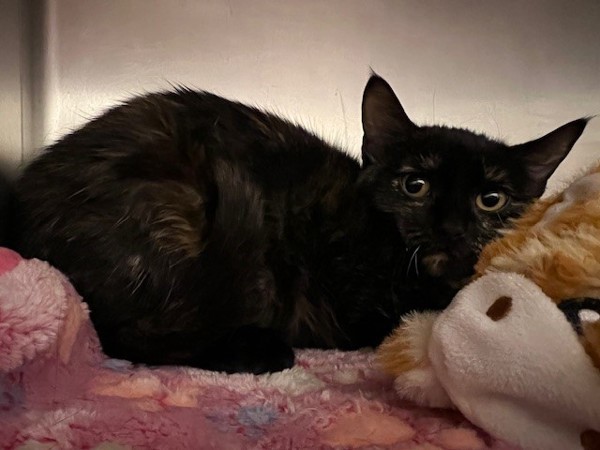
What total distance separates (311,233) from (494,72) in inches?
28.8

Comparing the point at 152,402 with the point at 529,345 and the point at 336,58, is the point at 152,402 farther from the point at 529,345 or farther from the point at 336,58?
the point at 336,58

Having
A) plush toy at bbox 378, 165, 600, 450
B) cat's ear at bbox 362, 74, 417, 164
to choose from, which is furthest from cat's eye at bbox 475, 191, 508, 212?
plush toy at bbox 378, 165, 600, 450

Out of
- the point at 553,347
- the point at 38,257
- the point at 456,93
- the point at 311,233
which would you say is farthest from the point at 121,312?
the point at 456,93

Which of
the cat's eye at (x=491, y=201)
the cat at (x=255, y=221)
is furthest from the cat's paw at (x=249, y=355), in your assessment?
the cat's eye at (x=491, y=201)

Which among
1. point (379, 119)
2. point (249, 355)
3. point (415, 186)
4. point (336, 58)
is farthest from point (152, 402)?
point (336, 58)

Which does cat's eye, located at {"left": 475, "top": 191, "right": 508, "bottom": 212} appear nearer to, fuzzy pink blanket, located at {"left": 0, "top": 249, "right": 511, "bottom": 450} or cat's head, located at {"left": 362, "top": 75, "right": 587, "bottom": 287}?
cat's head, located at {"left": 362, "top": 75, "right": 587, "bottom": 287}

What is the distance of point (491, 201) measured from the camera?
124 centimetres

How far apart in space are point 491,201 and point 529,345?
0.59m

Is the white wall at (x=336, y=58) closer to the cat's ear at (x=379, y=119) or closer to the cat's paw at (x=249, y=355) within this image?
the cat's ear at (x=379, y=119)

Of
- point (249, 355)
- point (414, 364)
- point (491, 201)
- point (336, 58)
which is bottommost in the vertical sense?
point (249, 355)

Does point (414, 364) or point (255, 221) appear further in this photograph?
point (255, 221)

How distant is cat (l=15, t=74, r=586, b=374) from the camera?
1078 millimetres

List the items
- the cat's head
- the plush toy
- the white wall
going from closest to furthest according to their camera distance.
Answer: the plush toy → the cat's head → the white wall

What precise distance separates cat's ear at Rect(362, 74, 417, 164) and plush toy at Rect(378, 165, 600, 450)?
1.78 feet
